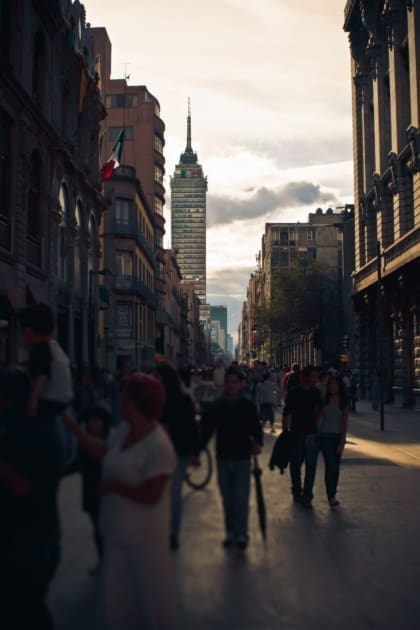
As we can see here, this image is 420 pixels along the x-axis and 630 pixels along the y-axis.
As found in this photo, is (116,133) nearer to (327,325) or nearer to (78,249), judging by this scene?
(327,325)

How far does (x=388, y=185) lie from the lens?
147ft

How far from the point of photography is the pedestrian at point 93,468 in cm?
290

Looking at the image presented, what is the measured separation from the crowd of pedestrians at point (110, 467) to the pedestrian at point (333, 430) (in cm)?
758

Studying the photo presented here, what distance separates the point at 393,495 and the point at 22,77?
14.4 m

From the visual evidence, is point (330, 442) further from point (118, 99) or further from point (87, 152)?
point (118, 99)

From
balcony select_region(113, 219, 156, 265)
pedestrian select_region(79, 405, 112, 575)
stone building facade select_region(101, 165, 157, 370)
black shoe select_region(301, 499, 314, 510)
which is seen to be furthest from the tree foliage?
pedestrian select_region(79, 405, 112, 575)

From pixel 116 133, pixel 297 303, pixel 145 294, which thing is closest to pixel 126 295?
pixel 145 294

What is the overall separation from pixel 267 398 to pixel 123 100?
82456 mm

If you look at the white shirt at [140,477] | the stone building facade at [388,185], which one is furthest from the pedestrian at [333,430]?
the stone building facade at [388,185]

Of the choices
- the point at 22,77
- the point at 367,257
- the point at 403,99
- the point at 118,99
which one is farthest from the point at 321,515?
the point at 118,99

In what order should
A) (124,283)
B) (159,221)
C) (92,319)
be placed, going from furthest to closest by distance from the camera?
(159,221)
(124,283)
(92,319)

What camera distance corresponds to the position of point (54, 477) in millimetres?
3043

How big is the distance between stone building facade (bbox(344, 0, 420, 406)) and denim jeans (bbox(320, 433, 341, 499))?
21427 millimetres

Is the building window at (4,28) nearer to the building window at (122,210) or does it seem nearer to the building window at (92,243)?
the building window at (122,210)
